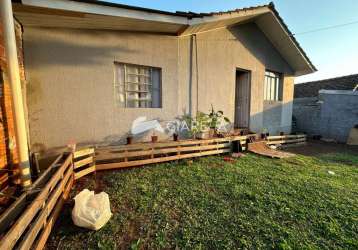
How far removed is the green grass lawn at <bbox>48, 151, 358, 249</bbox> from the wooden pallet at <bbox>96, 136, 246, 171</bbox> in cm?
28

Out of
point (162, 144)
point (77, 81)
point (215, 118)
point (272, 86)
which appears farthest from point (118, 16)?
point (272, 86)

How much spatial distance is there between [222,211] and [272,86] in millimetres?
9120

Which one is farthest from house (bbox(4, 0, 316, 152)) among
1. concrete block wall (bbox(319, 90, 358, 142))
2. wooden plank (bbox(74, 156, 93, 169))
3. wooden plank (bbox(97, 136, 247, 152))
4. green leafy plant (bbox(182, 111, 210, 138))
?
concrete block wall (bbox(319, 90, 358, 142))

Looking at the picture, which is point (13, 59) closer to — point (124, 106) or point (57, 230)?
point (57, 230)

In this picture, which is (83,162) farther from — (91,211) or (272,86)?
(272,86)

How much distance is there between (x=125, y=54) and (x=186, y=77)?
2.29 meters

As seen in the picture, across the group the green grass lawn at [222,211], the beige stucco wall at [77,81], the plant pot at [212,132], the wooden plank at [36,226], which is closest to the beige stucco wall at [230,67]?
the plant pot at [212,132]

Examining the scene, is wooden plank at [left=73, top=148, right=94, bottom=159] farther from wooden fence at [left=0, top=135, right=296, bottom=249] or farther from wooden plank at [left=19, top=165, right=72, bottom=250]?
wooden plank at [left=19, top=165, right=72, bottom=250]

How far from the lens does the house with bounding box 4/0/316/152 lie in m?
4.37

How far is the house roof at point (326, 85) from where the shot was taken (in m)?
13.1

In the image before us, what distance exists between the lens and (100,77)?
5148 millimetres

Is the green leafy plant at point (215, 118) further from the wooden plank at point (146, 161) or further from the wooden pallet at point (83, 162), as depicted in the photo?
the wooden pallet at point (83, 162)

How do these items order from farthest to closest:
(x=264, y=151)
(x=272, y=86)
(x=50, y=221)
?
(x=272, y=86)
(x=264, y=151)
(x=50, y=221)

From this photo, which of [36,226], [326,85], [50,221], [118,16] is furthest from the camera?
[326,85]
